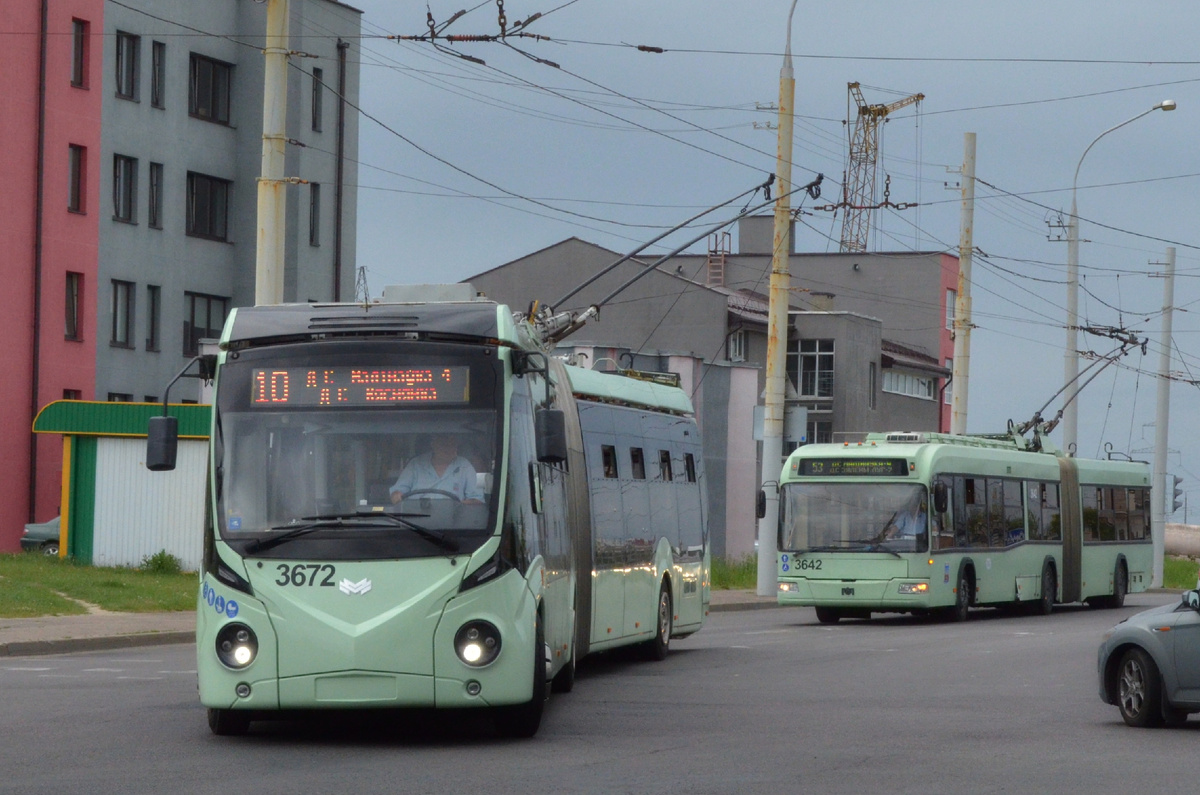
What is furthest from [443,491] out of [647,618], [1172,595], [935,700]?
[1172,595]

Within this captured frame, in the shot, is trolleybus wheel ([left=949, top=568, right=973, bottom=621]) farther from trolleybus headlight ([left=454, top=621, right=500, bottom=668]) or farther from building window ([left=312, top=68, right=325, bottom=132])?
building window ([left=312, top=68, right=325, bottom=132])

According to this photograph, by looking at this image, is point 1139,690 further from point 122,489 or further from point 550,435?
point 122,489

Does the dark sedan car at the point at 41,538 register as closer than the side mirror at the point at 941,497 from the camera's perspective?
No

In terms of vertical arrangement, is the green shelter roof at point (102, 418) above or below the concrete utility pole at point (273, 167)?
below

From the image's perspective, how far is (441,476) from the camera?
38.9 ft

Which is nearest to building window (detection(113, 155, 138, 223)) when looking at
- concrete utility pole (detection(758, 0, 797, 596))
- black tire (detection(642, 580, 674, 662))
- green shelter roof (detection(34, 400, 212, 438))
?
green shelter roof (detection(34, 400, 212, 438))

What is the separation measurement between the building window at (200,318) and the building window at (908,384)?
3685 cm

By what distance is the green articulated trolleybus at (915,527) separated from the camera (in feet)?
94.0

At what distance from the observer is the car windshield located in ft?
94.0

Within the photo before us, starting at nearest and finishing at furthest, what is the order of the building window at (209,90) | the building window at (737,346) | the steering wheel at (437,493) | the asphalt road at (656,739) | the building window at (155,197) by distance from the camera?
the asphalt road at (656,739), the steering wheel at (437,493), the building window at (155,197), the building window at (209,90), the building window at (737,346)

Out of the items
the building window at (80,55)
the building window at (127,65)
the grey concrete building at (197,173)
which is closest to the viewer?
the building window at (80,55)

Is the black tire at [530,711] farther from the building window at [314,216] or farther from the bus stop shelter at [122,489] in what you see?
the building window at [314,216]

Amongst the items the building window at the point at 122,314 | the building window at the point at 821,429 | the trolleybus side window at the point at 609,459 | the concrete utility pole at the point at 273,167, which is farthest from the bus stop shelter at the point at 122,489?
the building window at the point at 821,429

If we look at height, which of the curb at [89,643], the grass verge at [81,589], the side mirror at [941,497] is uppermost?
the side mirror at [941,497]
